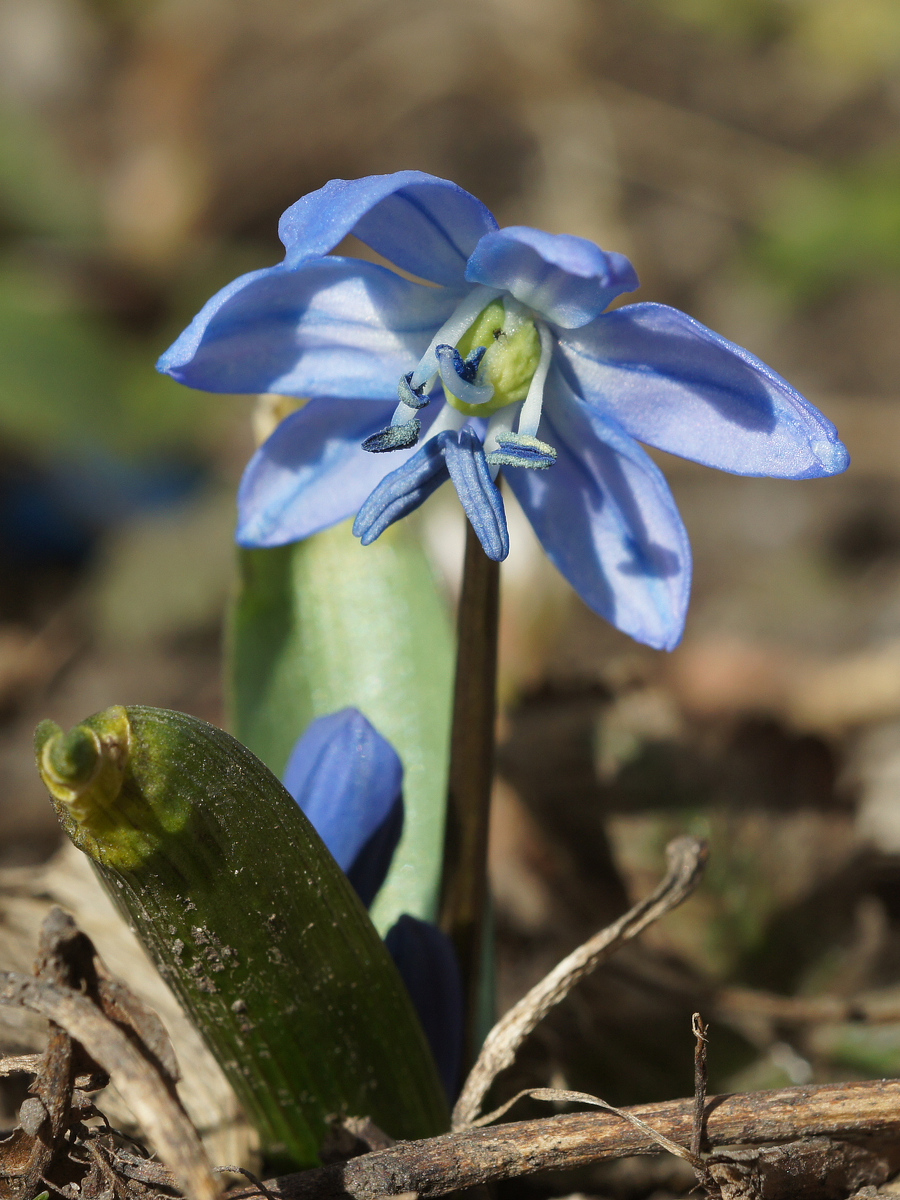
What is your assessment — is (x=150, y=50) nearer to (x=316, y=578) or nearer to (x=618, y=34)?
(x=618, y=34)

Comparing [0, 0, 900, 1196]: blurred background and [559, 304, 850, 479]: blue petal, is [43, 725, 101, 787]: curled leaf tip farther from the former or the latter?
[0, 0, 900, 1196]: blurred background

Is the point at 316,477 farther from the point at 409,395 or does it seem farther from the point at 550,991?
the point at 550,991

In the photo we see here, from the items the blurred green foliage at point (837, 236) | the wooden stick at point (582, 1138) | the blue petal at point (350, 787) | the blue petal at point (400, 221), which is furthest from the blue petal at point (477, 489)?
the blurred green foliage at point (837, 236)

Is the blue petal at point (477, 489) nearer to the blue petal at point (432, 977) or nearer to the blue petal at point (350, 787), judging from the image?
the blue petal at point (350, 787)

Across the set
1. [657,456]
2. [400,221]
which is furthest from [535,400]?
[657,456]

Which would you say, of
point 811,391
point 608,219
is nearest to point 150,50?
point 608,219

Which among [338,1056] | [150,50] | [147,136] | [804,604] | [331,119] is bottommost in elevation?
[338,1056]
